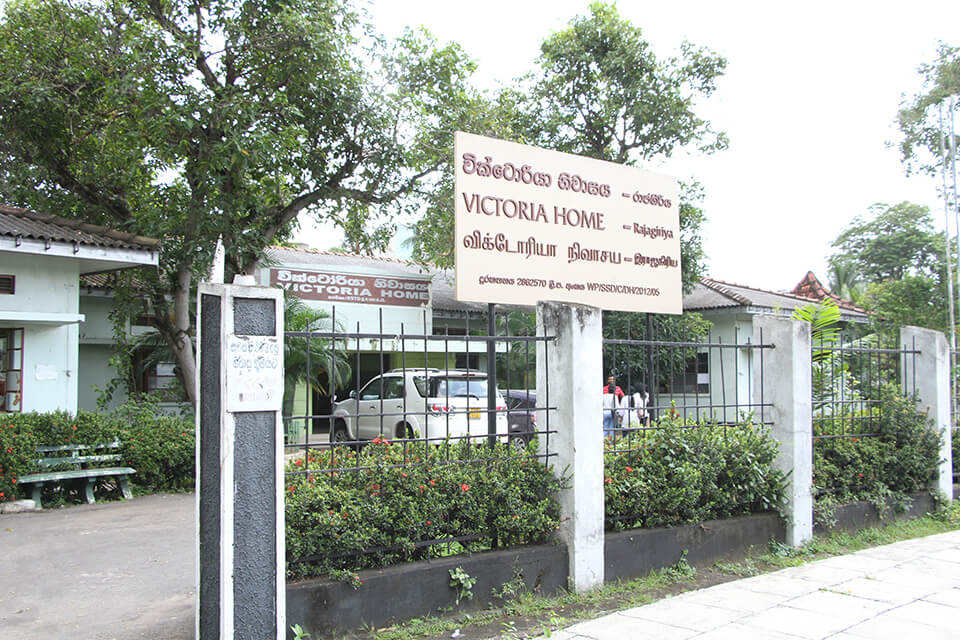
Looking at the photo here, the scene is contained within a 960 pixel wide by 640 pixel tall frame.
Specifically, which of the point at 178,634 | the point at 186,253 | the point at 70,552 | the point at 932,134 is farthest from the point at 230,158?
the point at 932,134

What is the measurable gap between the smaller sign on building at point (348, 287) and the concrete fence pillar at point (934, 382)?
8761 mm

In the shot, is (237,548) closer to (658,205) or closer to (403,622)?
(403,622)

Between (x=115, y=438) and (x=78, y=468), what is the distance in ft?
1.86

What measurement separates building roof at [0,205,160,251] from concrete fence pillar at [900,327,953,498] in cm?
996

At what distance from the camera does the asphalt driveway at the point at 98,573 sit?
484cm

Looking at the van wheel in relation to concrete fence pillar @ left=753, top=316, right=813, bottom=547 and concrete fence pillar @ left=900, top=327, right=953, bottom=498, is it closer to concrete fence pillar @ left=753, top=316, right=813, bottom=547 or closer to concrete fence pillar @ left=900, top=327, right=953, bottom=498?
concrete fence pillar @ left=753, top=316, right=813, bottom=547

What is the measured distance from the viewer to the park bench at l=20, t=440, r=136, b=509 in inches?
362

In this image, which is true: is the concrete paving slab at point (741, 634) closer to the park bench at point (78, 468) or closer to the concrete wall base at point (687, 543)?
the concrete wall base at point (687, 543)

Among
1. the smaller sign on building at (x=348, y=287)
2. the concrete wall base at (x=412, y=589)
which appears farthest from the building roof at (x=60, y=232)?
the concrete wall base at (x=412, y=589)

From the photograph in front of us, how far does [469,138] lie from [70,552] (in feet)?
17.0

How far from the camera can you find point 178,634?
181 inches

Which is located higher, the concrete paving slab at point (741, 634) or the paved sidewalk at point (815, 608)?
the concrete paving slab at point (741, 634)

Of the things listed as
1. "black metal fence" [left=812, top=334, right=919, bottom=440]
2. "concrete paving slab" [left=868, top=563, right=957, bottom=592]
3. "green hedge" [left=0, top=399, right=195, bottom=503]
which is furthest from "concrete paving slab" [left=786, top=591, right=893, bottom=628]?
"green hedge" [left=0, top=399, right=195, bottom=503]

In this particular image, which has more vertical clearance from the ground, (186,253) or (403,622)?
(186,253)
